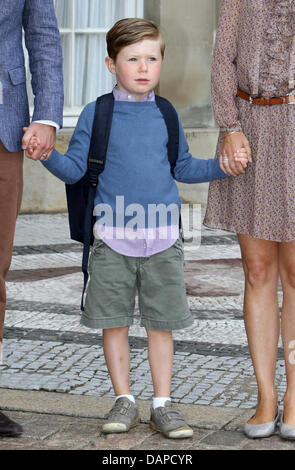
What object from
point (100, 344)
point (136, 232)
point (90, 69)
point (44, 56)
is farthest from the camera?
point (90, 69)

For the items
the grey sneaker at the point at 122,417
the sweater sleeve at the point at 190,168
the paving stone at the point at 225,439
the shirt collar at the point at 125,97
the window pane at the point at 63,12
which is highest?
the window pane at the point at 63,12

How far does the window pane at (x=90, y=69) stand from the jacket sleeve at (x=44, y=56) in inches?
273

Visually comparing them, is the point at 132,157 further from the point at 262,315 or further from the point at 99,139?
the point at 262,315

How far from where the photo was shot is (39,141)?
3.81m

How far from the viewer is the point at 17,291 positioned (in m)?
6.75

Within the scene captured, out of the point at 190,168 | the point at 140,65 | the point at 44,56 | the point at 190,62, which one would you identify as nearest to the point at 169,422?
the point at 190,168

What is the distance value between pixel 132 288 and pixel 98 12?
7.20 meters

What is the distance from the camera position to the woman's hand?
12.8ft

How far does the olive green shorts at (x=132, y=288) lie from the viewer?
4.05m

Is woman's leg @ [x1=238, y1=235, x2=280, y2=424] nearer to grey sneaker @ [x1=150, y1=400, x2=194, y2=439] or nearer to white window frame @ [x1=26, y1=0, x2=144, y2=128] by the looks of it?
grey sneaker @ [x1=150, y1=400, x2=194, y2=439]

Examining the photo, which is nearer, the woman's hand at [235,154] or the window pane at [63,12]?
the woman's hand at [235,154]

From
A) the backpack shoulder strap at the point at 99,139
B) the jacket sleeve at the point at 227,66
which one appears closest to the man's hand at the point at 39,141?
the backpack shoulder strap at the point at 99,139

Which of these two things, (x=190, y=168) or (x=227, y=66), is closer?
(x=227, y=66)

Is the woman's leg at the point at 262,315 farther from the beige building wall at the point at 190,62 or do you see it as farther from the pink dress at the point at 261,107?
the beige building wall at the point at 190,62
